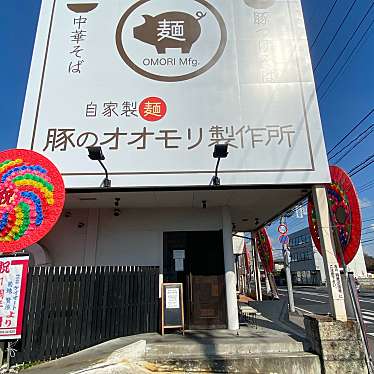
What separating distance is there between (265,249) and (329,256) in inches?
268

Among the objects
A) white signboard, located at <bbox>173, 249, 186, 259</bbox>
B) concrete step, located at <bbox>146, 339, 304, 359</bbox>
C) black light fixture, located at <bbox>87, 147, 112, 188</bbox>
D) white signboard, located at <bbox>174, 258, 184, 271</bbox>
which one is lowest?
A: concrete step, located at <bbox>146, 339, 304, 359</bbox>

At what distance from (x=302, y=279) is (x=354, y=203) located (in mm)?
49500

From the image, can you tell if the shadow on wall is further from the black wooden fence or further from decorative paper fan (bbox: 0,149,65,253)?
decorative paper fan (bbox: 0,149,65,253)

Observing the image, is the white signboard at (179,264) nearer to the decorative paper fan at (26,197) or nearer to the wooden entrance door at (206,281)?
the wooden entrance door at (206,281)

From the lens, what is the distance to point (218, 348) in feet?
17.2

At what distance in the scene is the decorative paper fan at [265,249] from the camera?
11970 millimetres

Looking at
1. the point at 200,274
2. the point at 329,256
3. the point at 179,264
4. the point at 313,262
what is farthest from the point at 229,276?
the point at 313,262

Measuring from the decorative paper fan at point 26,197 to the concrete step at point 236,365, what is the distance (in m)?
3.23

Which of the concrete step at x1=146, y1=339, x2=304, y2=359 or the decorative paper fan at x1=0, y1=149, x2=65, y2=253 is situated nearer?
the concrete step at x1=146, y1=339, x2=304, y2=359

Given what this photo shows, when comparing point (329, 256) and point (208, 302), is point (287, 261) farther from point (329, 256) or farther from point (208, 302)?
point (329, 256)

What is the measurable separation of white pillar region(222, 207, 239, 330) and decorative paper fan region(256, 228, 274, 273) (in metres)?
5.03

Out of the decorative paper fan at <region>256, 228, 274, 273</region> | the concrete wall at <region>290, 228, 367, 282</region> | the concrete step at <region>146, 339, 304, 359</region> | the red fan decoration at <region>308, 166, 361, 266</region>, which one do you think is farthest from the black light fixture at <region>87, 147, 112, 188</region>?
the concrete wall at <region>290, 228, 367, 282</region>

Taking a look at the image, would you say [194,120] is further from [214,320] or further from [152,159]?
[214,320]

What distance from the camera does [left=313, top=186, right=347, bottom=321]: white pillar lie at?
555 cm
